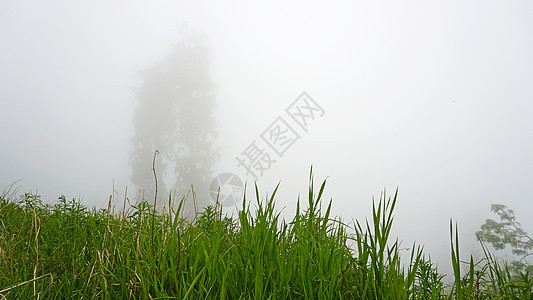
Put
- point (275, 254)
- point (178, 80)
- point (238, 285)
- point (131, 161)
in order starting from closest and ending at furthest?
point (238, 285), point (275, 254), point (131, 161), point (178, 80)

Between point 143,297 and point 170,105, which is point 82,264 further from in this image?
point 170,105

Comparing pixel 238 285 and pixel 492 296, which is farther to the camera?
pixel 238 285

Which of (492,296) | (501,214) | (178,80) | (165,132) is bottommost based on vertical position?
(492,296)

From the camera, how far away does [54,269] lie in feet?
5.93

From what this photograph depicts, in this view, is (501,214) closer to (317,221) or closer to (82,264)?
(317,221)

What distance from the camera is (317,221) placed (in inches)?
68.7

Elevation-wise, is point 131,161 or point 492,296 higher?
point 131,161

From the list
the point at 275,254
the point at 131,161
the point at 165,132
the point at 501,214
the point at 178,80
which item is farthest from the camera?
the point at 178,80

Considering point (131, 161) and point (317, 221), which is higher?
point (131, 161)

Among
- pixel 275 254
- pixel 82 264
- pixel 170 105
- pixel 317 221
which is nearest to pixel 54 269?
pixel 82 264

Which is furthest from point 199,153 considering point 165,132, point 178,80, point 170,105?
point 178,80

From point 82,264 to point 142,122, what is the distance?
21.6m

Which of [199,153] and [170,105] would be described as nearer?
[199,153]

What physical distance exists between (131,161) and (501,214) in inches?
750
